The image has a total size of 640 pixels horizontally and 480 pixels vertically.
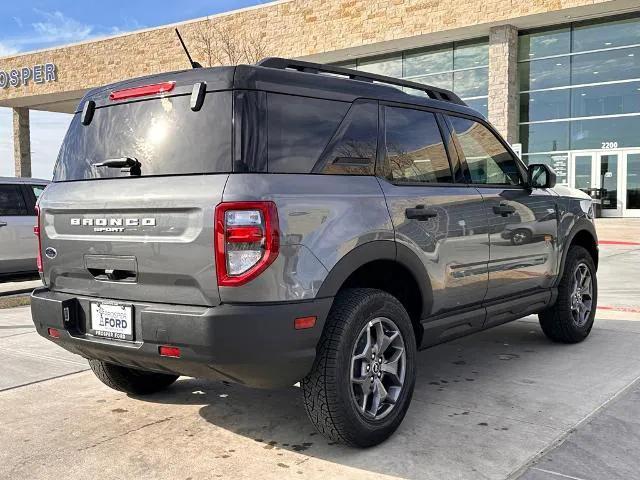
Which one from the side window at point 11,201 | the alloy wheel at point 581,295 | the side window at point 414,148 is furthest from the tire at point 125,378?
the side window at point 11,201

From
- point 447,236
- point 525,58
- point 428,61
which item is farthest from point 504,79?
point 447,236

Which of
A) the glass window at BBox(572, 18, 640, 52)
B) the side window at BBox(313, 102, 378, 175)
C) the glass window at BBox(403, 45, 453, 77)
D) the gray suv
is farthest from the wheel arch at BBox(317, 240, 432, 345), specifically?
the glass window at BBox(403, 45, 453, 77)

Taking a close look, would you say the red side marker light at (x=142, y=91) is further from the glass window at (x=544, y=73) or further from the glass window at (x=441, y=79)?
the glass window at (x=441, y=79)

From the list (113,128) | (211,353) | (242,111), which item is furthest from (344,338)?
(113,128)

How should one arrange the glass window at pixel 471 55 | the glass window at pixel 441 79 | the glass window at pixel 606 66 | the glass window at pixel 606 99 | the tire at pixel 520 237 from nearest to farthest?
the tire at pixel 520 237 → the glass window at pixel 606 66 → the glass window at pixel 606 99 → the glass window at pixel 471 55 → the glass window at pixel 441 79

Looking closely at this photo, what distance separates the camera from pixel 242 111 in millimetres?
2977

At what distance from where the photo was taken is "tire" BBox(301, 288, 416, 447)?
10.2ft

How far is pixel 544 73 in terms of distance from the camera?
2333cm

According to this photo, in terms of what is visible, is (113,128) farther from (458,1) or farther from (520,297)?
(458,1)

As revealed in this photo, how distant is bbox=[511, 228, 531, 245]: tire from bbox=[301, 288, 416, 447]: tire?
140cm

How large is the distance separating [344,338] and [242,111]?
1203 millimetres

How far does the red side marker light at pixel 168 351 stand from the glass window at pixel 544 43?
23.1m

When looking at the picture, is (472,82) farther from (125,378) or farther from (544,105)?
(125,378)

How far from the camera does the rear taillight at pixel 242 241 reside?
282cm
